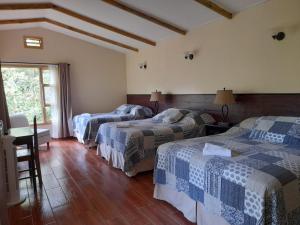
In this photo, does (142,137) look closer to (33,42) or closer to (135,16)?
(135,16)

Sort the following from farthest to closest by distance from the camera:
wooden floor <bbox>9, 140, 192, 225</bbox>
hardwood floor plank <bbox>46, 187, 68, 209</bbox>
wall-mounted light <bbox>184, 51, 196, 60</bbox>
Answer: wall-mounted light <bbox>184, 51, 196, 60</bbox>
hardwood floor plank <bbox>46, 187, 68, 209</bbox>
wooden floor <bbox>9, 140, 192, 225</bbox>

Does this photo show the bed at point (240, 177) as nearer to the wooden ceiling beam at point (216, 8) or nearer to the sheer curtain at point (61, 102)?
the wooden ceiling beam at point (216, 8)

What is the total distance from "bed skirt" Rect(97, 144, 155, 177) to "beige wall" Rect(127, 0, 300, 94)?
171 cm

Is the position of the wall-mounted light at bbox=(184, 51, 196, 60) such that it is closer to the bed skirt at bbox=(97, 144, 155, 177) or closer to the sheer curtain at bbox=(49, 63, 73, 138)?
the bed skirt at bbox=(97, 144, 155, 177)

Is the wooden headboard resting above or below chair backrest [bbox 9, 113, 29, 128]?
above

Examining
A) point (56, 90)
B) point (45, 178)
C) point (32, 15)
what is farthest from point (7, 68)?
point (45, 178)

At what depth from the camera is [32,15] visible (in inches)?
178

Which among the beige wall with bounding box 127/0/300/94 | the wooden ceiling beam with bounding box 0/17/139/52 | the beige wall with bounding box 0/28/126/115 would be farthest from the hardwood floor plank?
the wooden ceiling beam with bounding box 0/17/139/52

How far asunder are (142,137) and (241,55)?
1.93 m

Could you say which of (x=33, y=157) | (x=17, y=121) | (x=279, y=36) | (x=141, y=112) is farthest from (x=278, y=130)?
(x=17, y=121)

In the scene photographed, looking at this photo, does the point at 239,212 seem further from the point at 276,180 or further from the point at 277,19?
the point at 277,19

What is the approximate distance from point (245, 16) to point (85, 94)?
4459mm

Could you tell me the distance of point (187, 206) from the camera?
214 cm

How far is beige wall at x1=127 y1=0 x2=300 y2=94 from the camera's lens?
2.73 meters
